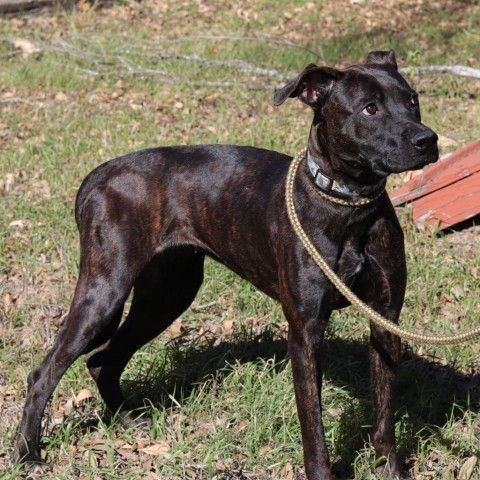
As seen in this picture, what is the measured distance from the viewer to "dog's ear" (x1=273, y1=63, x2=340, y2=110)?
4094mm

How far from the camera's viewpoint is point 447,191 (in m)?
6.88

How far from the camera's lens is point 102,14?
40.9ft

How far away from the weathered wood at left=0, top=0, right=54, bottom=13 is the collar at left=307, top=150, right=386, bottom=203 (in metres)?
9.03

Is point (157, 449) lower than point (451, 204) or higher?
lower

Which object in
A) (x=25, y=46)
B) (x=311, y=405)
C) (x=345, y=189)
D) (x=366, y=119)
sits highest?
(x=366, y=119)

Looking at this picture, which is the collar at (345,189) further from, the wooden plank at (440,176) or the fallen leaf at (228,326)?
the wooden plank at (440,176)

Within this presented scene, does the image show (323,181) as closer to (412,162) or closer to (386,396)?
(412,162)

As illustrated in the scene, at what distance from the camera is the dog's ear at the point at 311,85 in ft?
13.4

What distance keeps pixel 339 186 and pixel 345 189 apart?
31 mm

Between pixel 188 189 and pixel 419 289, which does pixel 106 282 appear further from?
pixel 419 289

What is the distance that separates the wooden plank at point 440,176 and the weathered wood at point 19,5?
7037mm

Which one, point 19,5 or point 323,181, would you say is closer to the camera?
point 323,181

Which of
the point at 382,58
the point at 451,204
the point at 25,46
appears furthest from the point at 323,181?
the point at 25,46

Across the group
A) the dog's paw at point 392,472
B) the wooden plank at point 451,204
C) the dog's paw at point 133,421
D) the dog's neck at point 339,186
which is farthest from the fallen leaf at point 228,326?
the dog's neck at point 339,186
